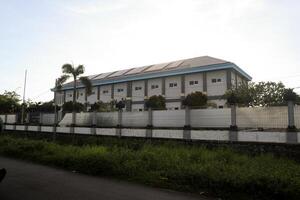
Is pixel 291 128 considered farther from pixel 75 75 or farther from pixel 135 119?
pixel 75 75

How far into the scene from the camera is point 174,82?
4022 cm

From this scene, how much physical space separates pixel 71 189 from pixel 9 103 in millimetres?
42592

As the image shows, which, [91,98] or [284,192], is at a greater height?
[91,98]

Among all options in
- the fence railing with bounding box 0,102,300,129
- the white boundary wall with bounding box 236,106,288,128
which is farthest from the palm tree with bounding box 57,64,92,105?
the white boundary wall with bounding box 236,106,288,128

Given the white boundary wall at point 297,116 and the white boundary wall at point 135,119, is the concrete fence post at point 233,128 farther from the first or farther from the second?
the white boundary wall at point 135,119

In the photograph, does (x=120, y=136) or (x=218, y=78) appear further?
(x=218, y=78)

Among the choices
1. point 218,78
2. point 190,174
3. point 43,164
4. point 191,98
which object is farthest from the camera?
point 218,78

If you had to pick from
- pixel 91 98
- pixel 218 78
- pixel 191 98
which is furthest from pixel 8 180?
pixel 91 98

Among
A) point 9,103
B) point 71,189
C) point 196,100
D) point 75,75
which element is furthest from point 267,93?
point 9,103

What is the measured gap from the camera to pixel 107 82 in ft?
154

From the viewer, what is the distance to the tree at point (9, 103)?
44000 mm

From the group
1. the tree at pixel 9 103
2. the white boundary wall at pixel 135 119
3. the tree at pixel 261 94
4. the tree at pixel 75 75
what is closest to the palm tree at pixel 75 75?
the tree at pixel 75 75

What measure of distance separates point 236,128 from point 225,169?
19.9 feet

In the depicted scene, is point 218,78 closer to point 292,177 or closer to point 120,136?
point 120,136
